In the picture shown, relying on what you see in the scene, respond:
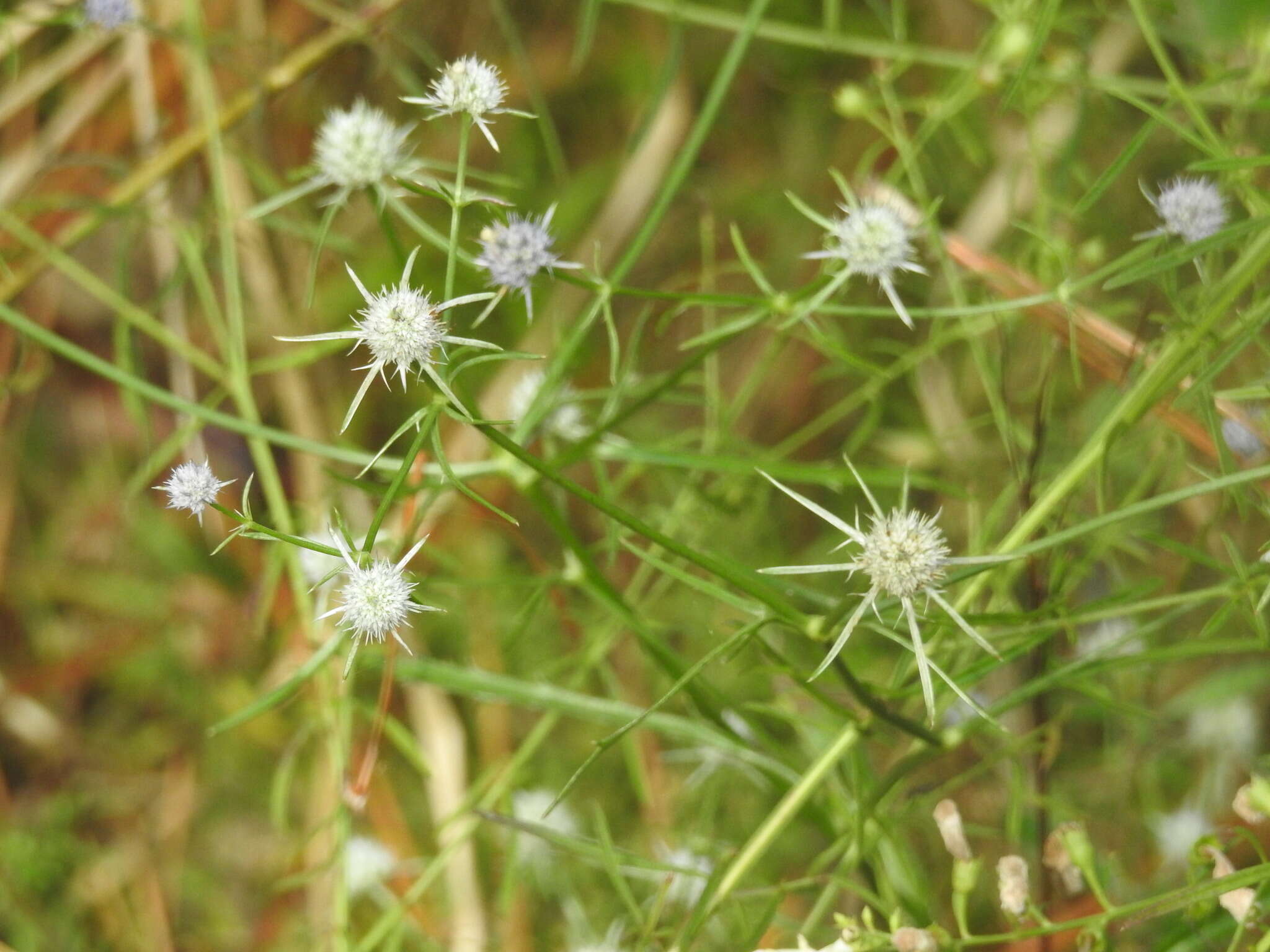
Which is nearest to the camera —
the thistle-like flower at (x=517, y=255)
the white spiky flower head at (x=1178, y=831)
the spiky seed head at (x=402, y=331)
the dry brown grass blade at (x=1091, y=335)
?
the spiky seed head at (x=402, y=331)

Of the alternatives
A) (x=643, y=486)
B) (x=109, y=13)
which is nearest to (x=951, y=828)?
(x=643, y=486)

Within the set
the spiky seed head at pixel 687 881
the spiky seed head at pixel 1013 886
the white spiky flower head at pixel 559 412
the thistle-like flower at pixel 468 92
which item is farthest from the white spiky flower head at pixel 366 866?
the thistle-like flower at pixel 468 92

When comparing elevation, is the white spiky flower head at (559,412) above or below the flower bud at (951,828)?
above

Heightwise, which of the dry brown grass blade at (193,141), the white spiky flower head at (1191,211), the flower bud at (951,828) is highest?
the dry brown grass blade at (193,141)

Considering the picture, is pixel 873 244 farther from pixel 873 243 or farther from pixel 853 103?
pixel 853 103

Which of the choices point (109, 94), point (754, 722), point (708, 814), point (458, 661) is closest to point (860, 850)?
point (754, 722)

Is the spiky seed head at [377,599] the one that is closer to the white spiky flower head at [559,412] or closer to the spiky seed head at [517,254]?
the spiky seed head at [517,254]
